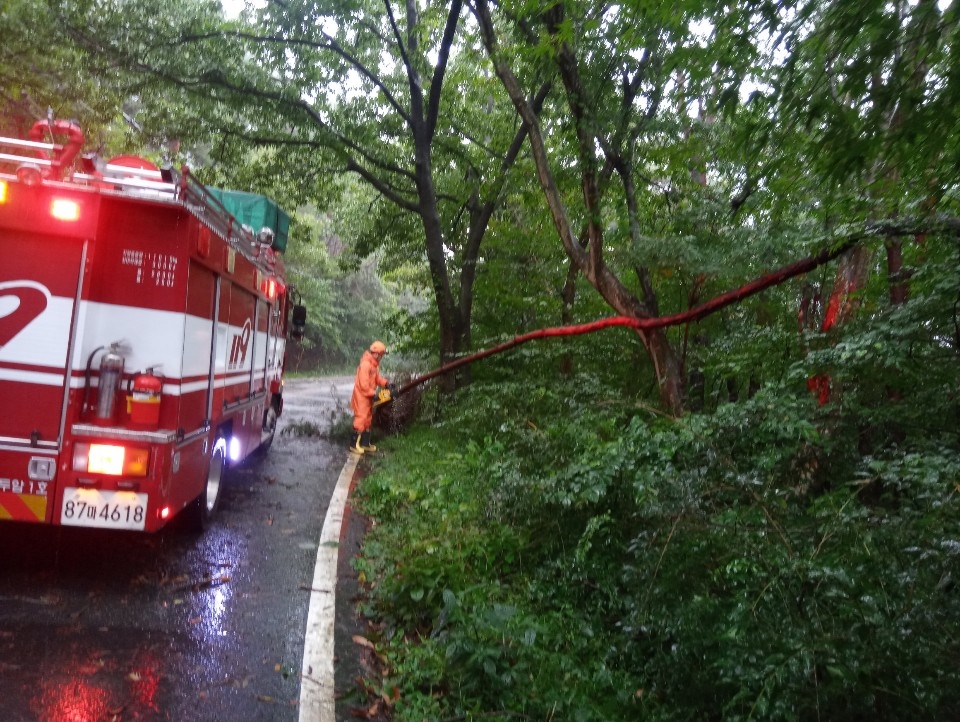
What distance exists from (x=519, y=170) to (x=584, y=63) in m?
4.69

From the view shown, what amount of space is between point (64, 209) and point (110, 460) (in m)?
1.73

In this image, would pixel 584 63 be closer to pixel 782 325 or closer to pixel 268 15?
pixel 782 325

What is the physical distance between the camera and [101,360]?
5.06 metres

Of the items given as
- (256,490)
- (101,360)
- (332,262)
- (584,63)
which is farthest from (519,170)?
(332,262)

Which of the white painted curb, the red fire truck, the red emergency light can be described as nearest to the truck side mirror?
the red emergency light

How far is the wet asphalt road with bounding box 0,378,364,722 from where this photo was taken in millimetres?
3760

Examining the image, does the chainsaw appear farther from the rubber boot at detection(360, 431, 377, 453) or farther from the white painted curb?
the white painted curb

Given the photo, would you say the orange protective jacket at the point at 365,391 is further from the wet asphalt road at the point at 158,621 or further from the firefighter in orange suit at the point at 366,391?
the wet asphalt road at the point at 158,621

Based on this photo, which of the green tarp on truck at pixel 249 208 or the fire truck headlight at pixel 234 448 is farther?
the green tarp on truck at pixel 249 208

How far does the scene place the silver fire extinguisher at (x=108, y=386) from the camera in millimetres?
5020

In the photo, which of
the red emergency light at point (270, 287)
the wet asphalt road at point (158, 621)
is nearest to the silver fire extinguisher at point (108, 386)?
the wet asphalt road at point (158, 621)

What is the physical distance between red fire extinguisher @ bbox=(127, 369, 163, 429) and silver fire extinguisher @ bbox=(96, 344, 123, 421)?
11cm

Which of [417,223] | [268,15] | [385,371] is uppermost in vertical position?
[268,15]

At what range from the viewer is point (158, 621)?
478 cm
